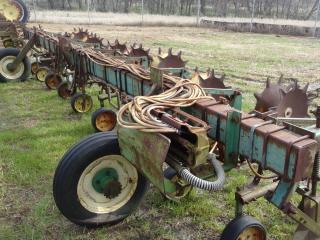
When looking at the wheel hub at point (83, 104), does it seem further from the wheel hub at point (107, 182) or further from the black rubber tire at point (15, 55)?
the wheel hub at point (107, 182)

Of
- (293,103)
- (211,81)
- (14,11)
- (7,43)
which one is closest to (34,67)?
(7,43)

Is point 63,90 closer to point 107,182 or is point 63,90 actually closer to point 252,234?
point 107,182

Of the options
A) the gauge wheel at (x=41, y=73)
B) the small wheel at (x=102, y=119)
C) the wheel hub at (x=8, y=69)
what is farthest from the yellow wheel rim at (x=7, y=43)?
the small wheel at (x=102, y=119)

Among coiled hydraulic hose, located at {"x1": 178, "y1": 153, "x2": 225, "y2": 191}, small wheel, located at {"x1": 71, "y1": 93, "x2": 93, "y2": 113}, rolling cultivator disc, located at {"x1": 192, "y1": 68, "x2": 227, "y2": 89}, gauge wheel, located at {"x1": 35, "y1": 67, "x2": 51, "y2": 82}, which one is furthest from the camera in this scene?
gauge wheel, located at {"x1": 35, "y1": 67, "x2": 51, "y2": 82}

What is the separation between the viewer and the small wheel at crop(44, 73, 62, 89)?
7820 millimetres

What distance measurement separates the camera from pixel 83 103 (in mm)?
6242

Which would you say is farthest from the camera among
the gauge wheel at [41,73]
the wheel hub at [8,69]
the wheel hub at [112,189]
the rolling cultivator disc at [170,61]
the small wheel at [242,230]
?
the gauge wheel at [41,73]

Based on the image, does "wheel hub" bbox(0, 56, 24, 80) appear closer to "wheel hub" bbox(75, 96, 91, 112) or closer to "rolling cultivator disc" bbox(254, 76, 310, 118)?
"wheel hub" bbox(75, 96, 91, 112)

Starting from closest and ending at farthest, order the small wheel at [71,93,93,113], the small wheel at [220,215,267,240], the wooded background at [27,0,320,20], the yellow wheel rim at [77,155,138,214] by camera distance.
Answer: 1. the small wheel at [220,215,267,240]
2. the yellow wheel rim at [77,155,138,214]
3. the small wheel at [71,93,93,113]
4. the wooded background at [27,0,320,20]

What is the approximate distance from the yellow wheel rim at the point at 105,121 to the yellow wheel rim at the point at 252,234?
308 centimetres

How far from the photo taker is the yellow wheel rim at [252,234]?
2544 mm

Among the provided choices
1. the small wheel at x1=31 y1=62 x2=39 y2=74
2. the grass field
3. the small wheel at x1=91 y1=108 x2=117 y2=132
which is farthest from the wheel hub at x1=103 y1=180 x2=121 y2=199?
the small wheel at x1=31 y1=62 x2=39 y2=74

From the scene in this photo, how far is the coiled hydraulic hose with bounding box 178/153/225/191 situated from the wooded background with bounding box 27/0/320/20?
30199mm

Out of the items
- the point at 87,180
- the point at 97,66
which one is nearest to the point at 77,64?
the point at 97,66
